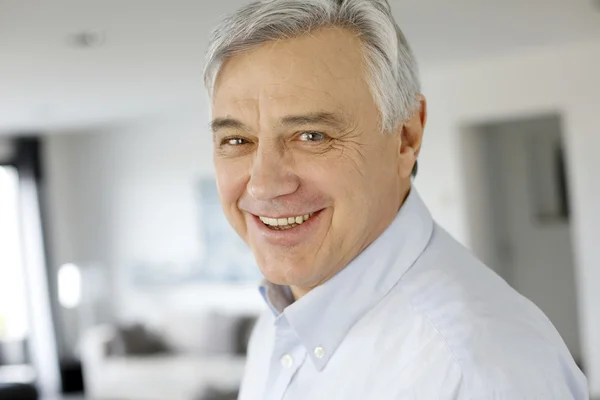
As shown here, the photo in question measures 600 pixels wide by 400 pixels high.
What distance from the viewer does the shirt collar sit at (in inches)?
45.9

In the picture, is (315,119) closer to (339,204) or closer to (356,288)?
(339,204)

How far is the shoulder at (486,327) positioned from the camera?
97cm

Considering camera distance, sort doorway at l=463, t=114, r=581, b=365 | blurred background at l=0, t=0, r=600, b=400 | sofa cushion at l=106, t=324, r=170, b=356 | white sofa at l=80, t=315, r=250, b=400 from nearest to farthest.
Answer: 1. blurred background at l=0, t=0, r=600, b=400
2. white sofa at l=80, t=315, r=250, b=400
3. doorway at l=463, t=114, r=581, b=365
4. sofa cushion at l=106, t=324, r=170, b=356

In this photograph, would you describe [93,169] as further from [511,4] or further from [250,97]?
[250,97]

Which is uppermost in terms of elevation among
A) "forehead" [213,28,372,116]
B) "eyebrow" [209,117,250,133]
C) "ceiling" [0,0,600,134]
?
"ceiling" [0,0,600,134]

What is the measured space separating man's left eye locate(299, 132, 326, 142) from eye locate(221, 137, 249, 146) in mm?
99

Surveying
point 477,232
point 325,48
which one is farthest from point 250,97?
point 477,232

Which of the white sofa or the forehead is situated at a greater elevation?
the forehead

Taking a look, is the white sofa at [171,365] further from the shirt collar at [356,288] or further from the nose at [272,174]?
the nose at [272,174]

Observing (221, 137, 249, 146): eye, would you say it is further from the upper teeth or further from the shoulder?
the shoulder

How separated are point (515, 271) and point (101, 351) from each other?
438 centimetres

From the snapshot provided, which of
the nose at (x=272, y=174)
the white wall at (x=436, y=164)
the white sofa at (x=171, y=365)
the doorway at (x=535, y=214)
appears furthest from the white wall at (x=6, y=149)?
the nose at (x=272, y=174)

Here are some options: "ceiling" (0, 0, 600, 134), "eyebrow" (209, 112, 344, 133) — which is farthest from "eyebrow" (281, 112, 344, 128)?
"ceiling" (0, 0, 600, 134)

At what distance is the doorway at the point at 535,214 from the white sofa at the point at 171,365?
2.84m
